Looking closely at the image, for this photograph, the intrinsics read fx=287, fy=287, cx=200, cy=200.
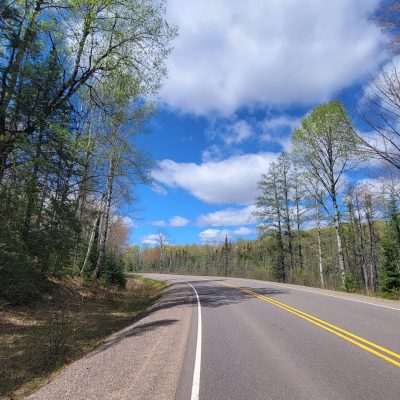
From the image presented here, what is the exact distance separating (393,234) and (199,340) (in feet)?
91.9

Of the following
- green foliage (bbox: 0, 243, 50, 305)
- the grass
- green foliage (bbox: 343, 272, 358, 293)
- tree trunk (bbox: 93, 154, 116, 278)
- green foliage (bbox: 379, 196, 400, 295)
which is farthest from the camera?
green foliage (bbox: 379, 196, 400, 295)

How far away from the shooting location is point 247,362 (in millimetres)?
5109

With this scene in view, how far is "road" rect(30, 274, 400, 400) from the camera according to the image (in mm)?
4047

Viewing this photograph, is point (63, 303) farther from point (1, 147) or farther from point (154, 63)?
point (154, 63)

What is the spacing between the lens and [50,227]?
9.94 metres

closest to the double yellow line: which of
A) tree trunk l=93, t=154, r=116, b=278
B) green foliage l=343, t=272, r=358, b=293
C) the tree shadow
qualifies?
the tree shadow

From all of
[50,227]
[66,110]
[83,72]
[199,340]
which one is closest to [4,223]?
[50,227]

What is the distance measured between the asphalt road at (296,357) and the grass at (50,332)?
3.09 meters

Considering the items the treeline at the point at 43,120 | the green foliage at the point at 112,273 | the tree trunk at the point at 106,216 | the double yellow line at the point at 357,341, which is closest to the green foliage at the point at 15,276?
the treeline at the point at 43,120

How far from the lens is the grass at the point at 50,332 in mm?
5988

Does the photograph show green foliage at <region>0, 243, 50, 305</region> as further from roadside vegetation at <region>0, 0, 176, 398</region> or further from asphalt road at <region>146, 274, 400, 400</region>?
asphalt road at <region>146, 274, 400, 400</region>

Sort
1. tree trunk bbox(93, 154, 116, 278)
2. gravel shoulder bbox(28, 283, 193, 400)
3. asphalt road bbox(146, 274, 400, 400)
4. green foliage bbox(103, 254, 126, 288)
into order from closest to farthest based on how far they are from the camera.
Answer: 1. asphalt road bbox(146, 274, 400, 400)
2. gravel shoulder bbox(28, 283, 193, 400)
3. tree trunk bbox(93, 154, 116, 278)
4. green foliage bbox(103, 254, 126, 288)

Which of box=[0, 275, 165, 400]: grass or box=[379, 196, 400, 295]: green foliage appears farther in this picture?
box=[379, 196, 400, 295]: green foliage

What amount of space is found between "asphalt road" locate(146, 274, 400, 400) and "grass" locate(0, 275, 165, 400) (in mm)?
3088
